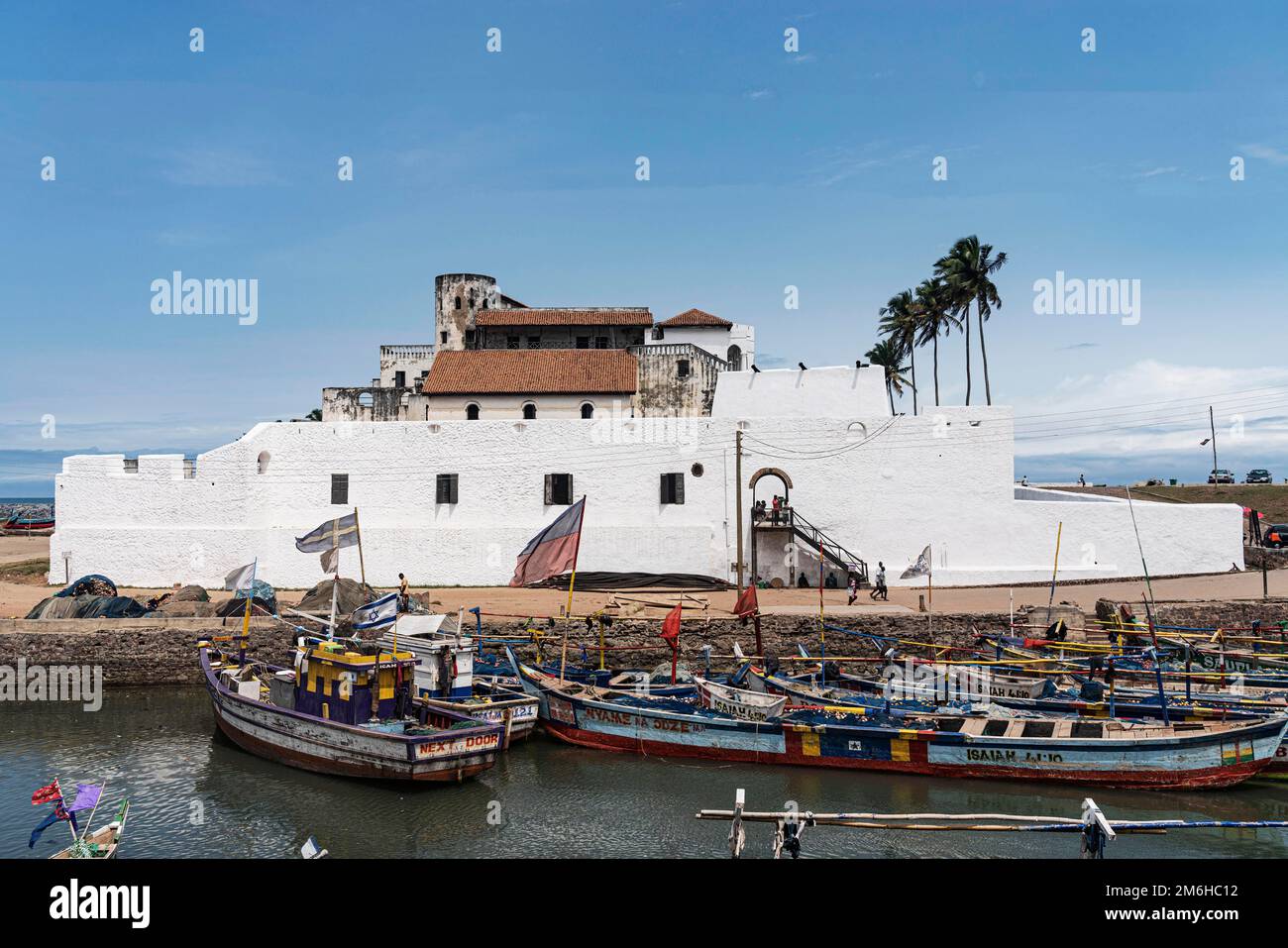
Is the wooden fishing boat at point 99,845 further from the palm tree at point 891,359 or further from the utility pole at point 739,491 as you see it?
the palm tree at point 891,359

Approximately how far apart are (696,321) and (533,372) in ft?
44.6

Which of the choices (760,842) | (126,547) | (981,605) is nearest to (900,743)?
(760,842)

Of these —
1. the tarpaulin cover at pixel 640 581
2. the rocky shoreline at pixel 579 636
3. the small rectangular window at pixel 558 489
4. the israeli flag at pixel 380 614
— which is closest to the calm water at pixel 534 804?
the israeli flag at pixel 380 614

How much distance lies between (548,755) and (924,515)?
21.5 metres

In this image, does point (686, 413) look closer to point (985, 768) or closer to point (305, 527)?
point (305, 527)

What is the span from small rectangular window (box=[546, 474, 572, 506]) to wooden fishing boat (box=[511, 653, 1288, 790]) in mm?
16987

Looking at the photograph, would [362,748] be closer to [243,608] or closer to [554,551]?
[554,551]

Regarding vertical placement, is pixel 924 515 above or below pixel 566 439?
below

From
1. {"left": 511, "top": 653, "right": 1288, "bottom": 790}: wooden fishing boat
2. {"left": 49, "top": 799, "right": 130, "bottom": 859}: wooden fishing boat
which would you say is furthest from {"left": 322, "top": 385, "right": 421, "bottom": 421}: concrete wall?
{"left": 49, "top": 799, "right": 130, "bottom": 859}: wooden fishing boat

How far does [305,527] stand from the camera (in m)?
38.5

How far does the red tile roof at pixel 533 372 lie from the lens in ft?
145

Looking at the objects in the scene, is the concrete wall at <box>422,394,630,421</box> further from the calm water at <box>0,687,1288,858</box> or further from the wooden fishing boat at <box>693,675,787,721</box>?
the calm water at <box>0,687,1288,858</box>

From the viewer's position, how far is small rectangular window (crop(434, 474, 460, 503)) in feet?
128

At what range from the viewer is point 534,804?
18266mm
